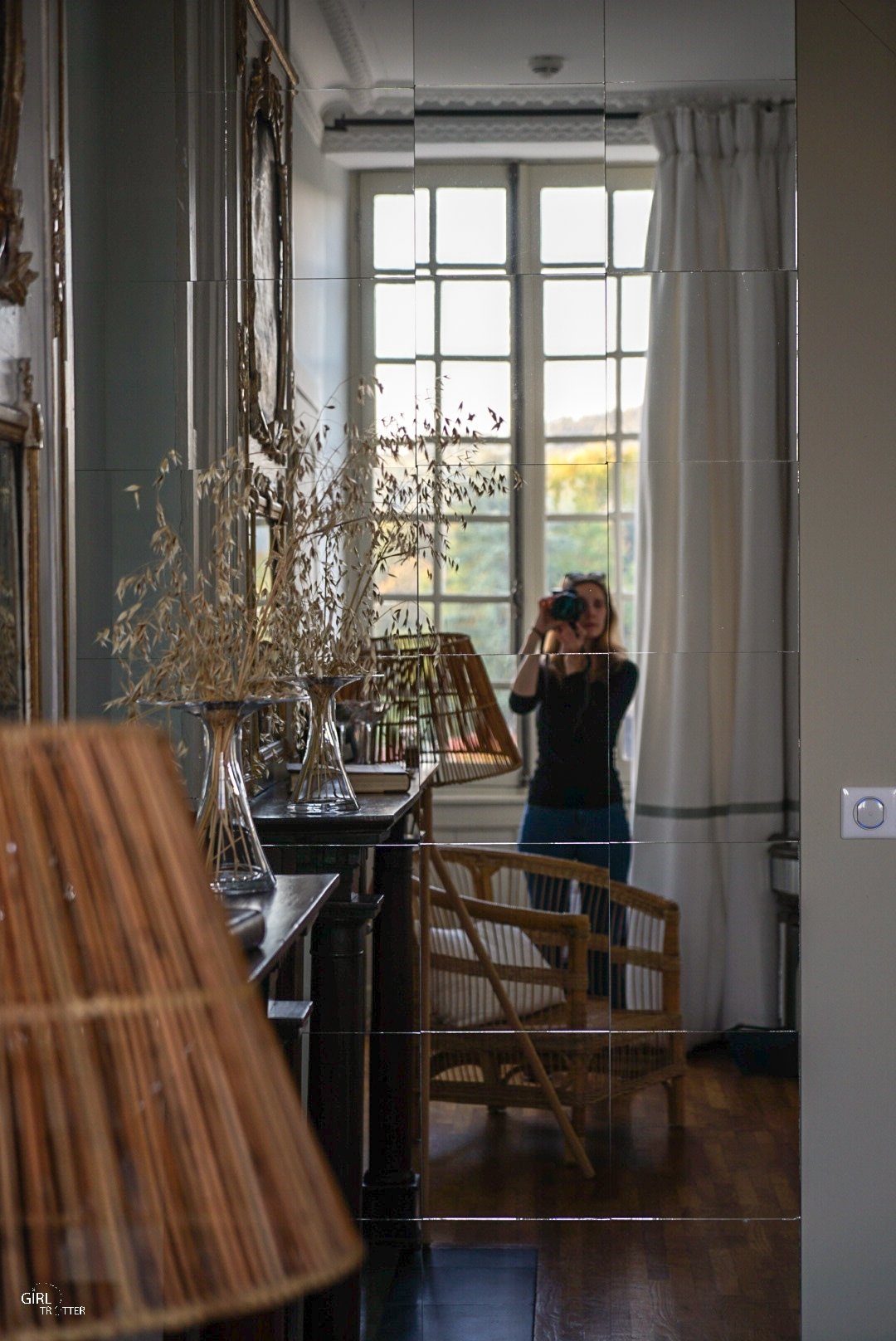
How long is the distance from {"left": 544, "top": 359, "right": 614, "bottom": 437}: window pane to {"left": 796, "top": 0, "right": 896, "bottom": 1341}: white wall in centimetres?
39

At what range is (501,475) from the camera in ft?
8.02

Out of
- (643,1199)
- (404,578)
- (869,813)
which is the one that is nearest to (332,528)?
(404,578)

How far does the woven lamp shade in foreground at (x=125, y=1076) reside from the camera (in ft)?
1.95

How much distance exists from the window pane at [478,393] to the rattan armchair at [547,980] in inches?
30.9

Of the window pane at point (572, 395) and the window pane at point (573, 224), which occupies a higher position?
the window pane at point (573, 224)

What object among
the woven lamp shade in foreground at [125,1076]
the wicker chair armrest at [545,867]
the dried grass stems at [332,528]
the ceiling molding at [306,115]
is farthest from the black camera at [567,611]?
the woven lamp shade in foreground at [125,1076]

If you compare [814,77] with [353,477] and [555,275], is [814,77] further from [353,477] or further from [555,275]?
[353,477]

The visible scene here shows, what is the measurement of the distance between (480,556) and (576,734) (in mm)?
371

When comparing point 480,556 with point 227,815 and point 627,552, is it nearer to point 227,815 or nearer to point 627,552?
point 627,552

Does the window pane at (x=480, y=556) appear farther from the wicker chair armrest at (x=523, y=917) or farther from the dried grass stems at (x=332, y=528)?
the wicker chair armrest at (x=523, y=917)

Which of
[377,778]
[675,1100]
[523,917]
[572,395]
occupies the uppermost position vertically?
[572,395]

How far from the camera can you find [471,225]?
96.1 inches

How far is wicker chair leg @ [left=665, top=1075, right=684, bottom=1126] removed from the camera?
8.11 ft

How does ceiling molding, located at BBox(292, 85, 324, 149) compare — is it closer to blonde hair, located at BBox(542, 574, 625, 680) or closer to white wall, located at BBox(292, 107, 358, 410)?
white wall, located at BBox(292, 107, 358, 410)
